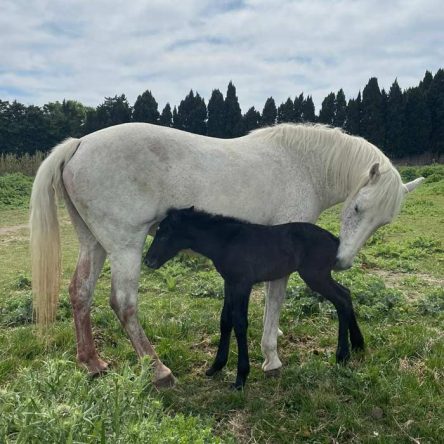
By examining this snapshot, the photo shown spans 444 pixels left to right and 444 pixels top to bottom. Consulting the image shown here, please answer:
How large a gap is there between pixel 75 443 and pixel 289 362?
2.67m

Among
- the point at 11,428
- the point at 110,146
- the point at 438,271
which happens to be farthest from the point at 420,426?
the point at 438,271

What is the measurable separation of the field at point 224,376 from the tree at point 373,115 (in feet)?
88.5

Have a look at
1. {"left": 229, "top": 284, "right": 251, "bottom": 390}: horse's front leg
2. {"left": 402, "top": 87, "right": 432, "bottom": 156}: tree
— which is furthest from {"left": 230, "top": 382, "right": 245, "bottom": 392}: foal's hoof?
{"left": 402, "top": 87, "right": 432, "bottom": 156}: tree

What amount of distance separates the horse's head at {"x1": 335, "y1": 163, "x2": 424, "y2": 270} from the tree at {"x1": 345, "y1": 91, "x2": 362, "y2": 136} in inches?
1211

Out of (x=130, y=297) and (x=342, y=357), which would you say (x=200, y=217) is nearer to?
(x=130, y=297)

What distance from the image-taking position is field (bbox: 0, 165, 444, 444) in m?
1.92

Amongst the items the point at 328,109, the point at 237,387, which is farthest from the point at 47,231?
the point at 328,109

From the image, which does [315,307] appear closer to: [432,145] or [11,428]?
[11,428]

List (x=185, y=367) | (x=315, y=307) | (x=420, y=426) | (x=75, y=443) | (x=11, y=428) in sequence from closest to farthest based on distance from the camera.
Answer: (x=75, y=443) → (x=11, y=428) → (x=420, y=426) → (x=185, y=367) → (x=315, y=307)

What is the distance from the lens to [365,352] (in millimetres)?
3945

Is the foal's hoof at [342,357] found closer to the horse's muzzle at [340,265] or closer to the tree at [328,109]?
the horse's muzzle at [340,265]

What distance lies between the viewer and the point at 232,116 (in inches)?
1447

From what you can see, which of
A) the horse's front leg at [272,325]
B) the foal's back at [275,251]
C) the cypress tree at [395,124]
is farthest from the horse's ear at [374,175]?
the cypress tree at [395,124]

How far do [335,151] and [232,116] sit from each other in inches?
1334
